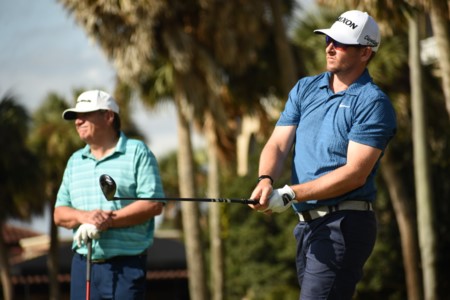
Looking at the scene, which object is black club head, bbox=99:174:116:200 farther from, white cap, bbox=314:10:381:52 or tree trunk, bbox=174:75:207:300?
tree trunk, bbox=174:75:207:300

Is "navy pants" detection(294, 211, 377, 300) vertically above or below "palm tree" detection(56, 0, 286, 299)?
below

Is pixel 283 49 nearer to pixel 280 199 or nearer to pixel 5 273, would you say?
pixel 5 273

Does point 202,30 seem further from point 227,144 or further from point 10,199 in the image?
point 10,199

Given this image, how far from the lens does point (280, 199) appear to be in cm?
571

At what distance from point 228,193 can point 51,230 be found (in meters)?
5.38

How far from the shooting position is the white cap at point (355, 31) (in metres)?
6.11

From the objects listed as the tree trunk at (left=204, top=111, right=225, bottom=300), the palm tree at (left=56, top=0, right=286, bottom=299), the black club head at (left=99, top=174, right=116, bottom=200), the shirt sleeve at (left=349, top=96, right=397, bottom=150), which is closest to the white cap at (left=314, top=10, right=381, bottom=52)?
the shirt sleeve at (left=349, top=96, right=397, bottom=150)

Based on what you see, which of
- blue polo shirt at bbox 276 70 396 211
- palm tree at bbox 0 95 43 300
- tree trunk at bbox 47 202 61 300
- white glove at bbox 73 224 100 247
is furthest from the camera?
tree trunk at bbox 47 202 61 300

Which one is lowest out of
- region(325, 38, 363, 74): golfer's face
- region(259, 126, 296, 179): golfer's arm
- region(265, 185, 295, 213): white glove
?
region(265, 185, 295, 213): white glove

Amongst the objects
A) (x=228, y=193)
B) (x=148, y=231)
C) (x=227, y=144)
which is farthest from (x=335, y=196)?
(x=228, y=193)

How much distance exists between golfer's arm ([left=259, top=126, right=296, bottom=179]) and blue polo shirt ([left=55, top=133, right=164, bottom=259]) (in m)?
1.25

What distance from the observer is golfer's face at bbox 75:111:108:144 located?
7488 millimetres

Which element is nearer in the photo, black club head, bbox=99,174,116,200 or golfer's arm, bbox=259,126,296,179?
golfer's arm, bbox=259,126,296,179

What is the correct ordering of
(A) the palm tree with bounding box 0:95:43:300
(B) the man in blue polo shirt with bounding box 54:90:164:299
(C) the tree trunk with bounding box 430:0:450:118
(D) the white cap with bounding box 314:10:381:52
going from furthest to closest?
(A) the palm tree with bounding box 0:95:43:300
(C) the tree trunk with bounding box 430:0:450:118
(B) the man in blue polo shirt with bounding box 54:90:164:299
(D) the white cap with bounding box 314:10:381:52
